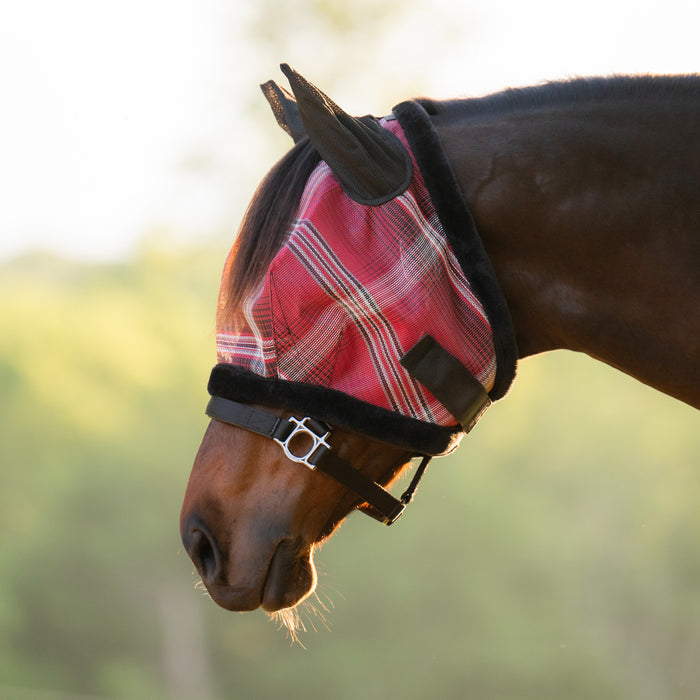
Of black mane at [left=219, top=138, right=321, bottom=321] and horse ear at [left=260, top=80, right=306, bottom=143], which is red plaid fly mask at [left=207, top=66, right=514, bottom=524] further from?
horse ear at [left=260, top=80, right=306, bottom=143]

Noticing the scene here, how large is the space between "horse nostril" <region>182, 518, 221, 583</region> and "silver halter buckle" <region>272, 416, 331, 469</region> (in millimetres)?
235

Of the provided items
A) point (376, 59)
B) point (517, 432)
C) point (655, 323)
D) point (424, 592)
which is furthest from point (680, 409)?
point (655, 323)

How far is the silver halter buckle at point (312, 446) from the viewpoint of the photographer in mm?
1426

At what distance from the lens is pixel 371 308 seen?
1.36 metres

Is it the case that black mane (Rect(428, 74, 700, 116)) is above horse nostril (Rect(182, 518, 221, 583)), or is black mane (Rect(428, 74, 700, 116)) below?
above

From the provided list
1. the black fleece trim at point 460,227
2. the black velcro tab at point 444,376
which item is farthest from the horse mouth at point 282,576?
the black fleece trim at point 460,227

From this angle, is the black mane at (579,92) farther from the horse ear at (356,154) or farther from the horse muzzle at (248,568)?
the horse muzzle at (248,568)

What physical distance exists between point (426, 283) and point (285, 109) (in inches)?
23.7

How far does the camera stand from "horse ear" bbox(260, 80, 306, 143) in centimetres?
166

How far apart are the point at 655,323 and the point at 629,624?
46.6 ft

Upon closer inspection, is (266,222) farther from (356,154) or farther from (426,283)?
(426,283)

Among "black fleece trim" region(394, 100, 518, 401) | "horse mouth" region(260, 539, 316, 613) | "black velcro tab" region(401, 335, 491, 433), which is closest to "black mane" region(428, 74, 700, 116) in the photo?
"black fleece trim" region(394, 100, 518, 401)

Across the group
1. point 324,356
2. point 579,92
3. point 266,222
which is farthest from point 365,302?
point 579,92

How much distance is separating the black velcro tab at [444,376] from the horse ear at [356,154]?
0.92ft
